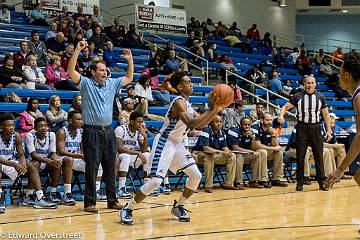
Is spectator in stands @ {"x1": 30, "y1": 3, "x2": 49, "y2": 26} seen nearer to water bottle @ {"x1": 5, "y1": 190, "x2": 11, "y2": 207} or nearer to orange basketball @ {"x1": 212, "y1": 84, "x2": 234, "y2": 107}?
water bottle @ {"x1": 5, "y1": 190, "x2": 11, "y2": 207}

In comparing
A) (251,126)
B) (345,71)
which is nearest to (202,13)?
(251,126)

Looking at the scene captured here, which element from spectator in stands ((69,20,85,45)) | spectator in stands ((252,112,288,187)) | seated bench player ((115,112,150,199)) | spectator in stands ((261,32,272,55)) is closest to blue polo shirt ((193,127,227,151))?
spectator in stands ((252,112,288,187))

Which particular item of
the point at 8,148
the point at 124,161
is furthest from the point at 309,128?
the point at 8,148

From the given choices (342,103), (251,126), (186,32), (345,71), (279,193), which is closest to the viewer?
(345,71)

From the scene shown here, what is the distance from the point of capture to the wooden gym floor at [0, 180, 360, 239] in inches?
231

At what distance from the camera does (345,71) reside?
4.95 meters

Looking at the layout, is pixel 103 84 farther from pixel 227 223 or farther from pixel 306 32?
pixel 306 32

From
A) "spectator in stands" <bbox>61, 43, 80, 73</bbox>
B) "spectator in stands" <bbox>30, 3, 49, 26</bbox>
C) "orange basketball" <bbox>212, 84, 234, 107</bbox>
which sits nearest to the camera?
"orange basketball" <bbox>212, 84, 234, 107</bbox>

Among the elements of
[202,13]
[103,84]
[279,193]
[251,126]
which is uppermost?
[202,13]

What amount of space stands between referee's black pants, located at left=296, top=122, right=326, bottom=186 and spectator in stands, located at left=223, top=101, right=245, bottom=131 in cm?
135

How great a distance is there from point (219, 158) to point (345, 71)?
17.8ft

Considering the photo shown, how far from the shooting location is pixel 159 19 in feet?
64.6

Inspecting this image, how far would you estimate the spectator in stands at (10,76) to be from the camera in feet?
37.0

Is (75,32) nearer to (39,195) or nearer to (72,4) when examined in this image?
(72,4)
